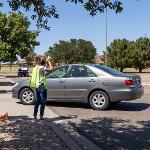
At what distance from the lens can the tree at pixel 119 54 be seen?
269 ft

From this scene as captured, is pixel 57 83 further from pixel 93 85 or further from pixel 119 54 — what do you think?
pixel 119 54

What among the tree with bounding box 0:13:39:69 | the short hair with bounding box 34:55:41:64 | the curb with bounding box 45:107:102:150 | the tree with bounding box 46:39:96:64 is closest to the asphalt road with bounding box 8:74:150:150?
the curb with bounding box 45:107:102:150

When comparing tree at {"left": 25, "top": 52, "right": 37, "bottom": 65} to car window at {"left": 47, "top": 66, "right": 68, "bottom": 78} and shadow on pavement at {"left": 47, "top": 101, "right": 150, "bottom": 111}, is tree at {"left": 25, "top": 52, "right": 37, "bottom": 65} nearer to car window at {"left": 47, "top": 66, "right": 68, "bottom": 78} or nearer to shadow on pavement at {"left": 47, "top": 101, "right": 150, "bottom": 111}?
car window at {"left": 47, "top": 66, "right": 68, "bottom": 78}

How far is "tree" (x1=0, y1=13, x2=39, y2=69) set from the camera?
4134cm

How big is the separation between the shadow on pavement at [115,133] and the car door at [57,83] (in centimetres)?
306

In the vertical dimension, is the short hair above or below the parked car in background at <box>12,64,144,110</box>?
above

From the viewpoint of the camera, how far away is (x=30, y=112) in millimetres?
13219

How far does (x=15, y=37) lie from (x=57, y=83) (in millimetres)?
29741

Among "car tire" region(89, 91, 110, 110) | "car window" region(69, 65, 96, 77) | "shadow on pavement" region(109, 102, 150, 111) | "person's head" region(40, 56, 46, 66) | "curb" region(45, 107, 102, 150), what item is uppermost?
"person's head" region(40, 56, 46, 66)

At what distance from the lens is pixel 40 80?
11.5 metres

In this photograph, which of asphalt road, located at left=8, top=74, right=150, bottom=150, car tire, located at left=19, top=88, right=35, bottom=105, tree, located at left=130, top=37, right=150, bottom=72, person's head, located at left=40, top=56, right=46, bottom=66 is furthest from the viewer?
tree, located at left=130, top=37, right=150, bottom=72

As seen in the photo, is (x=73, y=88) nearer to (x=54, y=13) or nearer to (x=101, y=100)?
(x=101, y=100)

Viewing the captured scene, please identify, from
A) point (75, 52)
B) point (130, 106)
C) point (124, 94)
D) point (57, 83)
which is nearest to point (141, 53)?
point (75, 52)

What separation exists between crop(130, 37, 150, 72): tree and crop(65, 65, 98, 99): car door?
67.2 m
